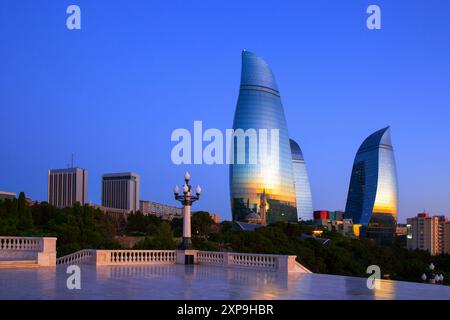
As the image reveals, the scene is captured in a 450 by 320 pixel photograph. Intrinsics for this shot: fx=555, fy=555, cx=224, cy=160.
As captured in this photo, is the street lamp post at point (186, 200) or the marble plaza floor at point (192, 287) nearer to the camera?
the marble plaza floor at point (192, 287)

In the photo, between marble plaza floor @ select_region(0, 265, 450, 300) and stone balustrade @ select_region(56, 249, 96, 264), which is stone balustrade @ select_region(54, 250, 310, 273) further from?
marble plaza floor @ select_region(0, 265, 450, 300)

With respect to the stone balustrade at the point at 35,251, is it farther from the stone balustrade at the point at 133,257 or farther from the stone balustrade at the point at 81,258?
the stone balustrade at the point at 133,257

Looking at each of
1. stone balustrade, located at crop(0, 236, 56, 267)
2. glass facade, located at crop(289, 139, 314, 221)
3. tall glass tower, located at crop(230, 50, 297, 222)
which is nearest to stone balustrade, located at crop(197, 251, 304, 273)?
stone balustrade, located at crop(0, 236, 56, 267)

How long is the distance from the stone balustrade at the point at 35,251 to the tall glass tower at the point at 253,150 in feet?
383

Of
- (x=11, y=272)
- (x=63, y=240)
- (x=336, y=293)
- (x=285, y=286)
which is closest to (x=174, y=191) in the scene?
(x=11, y=272)

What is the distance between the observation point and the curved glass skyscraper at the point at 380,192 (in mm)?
187125

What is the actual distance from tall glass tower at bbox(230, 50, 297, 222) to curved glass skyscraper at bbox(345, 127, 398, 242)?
4938 cm

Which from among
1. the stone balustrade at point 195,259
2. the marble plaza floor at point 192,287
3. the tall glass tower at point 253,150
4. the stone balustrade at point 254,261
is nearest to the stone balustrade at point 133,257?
the stone balustrade at point 195,259

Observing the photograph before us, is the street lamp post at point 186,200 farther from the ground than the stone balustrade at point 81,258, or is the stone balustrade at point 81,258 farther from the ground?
the street lamp post at point 186,200

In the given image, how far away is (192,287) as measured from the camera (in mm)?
15883

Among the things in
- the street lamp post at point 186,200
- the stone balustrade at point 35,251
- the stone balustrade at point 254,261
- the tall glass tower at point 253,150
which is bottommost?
the stone balustrade at point 254,261

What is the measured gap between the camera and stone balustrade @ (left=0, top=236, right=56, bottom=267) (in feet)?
75.3
